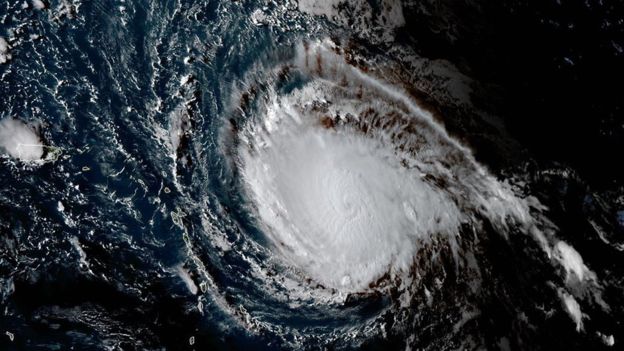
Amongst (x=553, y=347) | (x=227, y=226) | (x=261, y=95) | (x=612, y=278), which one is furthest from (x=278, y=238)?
(x=612, y=278)

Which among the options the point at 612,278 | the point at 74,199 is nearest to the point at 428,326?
the point at 612,278

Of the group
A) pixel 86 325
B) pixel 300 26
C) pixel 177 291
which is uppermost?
pixel 300 26

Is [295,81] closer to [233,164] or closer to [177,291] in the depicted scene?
[233,164]

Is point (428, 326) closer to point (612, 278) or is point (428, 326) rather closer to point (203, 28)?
point (612, 278)

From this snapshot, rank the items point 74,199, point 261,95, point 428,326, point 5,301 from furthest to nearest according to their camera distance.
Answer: point 261,95 < point 428,326 < point 74,199 < point 5,301

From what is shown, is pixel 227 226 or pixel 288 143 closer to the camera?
pixel 227 226

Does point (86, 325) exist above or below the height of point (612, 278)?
below

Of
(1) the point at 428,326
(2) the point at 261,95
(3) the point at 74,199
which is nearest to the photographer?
(3) the point at 74,199
